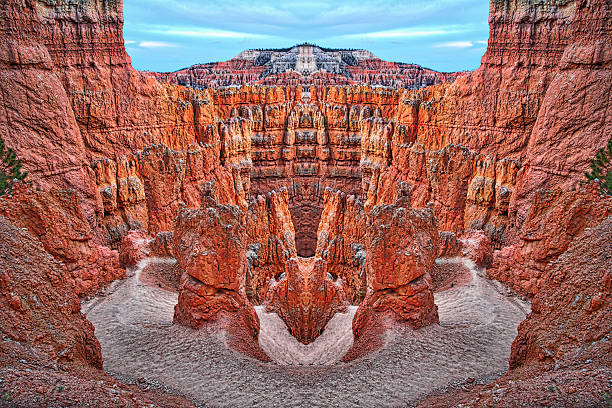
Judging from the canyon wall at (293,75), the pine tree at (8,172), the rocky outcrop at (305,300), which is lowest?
the rocky outcrop at (305,300)

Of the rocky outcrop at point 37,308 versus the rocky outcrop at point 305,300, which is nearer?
the rocky outcrop at point 37,308

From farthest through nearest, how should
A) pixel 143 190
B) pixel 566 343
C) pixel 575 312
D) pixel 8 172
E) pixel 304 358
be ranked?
pixel 143 190 → pixel 8 172 → pixel 304 358 → pixel 575 312 → pixel 566 343

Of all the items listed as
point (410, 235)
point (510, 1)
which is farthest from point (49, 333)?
point (510, 1)

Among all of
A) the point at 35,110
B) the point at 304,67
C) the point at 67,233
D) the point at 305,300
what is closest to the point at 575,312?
the point at 305,300

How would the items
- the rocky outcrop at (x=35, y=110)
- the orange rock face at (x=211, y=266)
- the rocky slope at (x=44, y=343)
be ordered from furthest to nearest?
the rocky outcrop at (x=35, y=110), the orange rock face at (x=211, y=266), the rocky slope at (x=44, y=343)

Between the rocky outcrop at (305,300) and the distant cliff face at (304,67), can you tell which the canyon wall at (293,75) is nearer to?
the distant cliff face at (304,67)

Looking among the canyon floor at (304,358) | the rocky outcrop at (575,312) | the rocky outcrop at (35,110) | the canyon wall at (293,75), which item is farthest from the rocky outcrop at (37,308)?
the canyon wall at (293,75)

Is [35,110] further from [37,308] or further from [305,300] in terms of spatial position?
[305,300]
